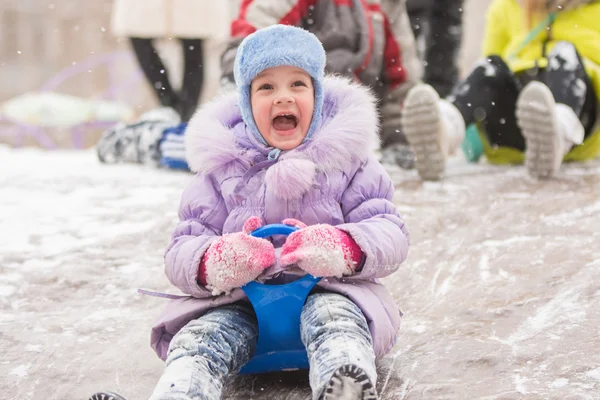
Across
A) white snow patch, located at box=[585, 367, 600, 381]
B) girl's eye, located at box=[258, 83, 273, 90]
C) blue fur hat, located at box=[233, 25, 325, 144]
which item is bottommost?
white snow patch, located at box=[585, 367, 600, 381]

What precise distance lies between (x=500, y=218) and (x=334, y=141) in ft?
4.05

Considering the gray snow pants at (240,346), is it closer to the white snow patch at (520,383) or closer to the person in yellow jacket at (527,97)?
the white snow patch at (520,383)

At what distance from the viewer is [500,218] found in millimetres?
2430

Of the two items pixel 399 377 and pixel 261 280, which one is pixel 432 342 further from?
pixel 261 280

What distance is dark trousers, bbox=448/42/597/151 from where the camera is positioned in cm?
307

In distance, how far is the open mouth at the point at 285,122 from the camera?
140cm

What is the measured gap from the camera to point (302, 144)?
54.5 inches

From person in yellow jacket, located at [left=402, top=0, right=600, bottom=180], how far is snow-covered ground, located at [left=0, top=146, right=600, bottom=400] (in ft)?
0.55

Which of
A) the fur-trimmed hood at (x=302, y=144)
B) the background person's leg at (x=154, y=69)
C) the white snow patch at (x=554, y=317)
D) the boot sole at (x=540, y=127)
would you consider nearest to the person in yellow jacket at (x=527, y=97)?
the boot sole at (x=540, y=127)

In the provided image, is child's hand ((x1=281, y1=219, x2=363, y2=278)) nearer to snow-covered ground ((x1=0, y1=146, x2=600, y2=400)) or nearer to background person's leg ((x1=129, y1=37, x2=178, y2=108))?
snow-covered ground ((x1=0, y1=146, x2=600, y2=400))

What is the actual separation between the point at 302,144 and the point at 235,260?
1.00 feet

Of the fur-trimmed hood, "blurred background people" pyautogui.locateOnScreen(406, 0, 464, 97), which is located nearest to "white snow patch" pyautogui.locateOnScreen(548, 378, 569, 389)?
the fur-trimmed hood

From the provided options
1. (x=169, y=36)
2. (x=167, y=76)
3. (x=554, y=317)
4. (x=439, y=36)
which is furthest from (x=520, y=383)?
(x=169, y=36)

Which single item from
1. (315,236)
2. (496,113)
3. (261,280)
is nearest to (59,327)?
(261,280)
